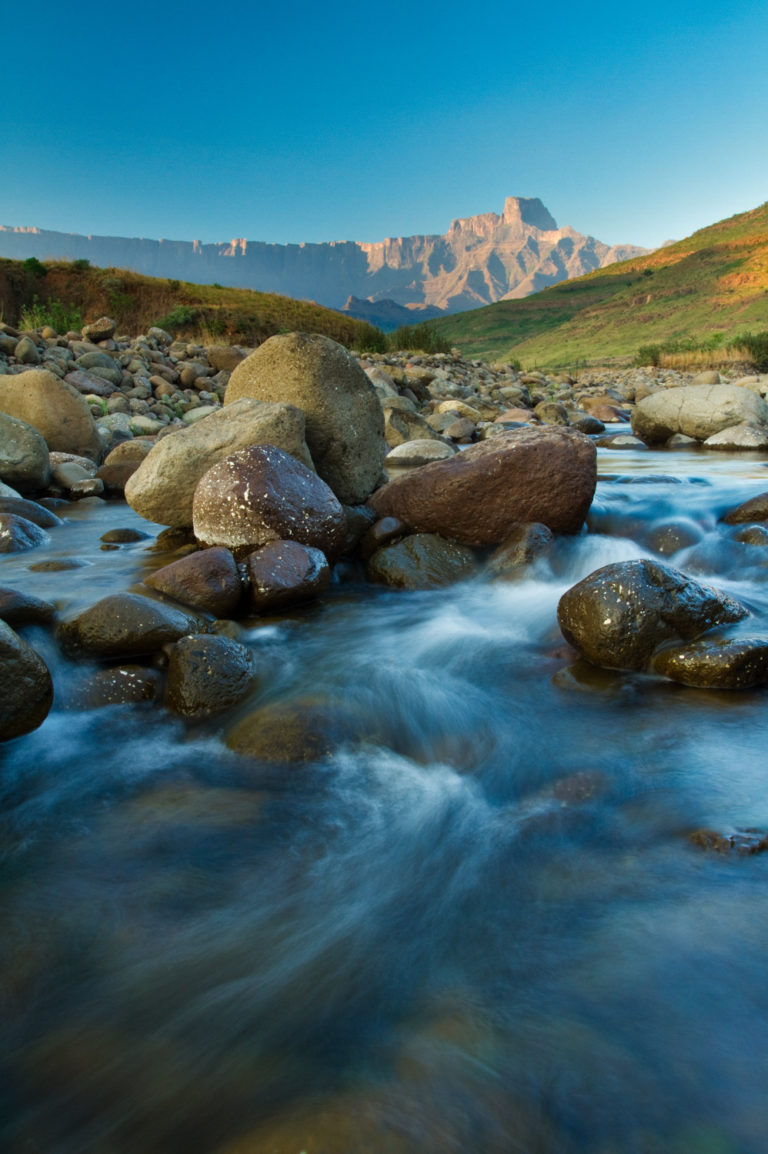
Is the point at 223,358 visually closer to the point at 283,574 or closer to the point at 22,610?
the point at 283,574

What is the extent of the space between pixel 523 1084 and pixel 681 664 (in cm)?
256

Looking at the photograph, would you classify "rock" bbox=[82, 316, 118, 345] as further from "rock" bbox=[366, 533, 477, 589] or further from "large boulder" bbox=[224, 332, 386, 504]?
"rock" bbox=[366, 533, 477, 589]

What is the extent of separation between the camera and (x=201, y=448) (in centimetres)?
581

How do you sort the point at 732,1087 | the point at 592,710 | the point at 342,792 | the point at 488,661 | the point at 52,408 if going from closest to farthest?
the point at 732,1087, the point at 342,792, the point at 592,710, the point at 488,661, the point at 52,408

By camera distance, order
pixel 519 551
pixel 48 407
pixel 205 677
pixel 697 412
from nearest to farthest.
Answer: pixel 205 677
pixel 519 551
pixel 48 407
pixel 697 412

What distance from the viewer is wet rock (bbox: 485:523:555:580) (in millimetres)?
5553

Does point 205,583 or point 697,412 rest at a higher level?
point 697,412

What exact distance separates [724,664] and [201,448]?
4305 mm

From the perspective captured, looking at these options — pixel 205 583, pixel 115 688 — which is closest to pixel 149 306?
pixel 205 583

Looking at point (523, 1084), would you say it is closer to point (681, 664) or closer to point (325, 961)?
point (325, 961)

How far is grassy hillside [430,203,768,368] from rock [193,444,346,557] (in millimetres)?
49396

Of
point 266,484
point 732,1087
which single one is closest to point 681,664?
point 732,1087

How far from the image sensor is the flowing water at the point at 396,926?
1.58 metres

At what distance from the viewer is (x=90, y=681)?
3701 mm
